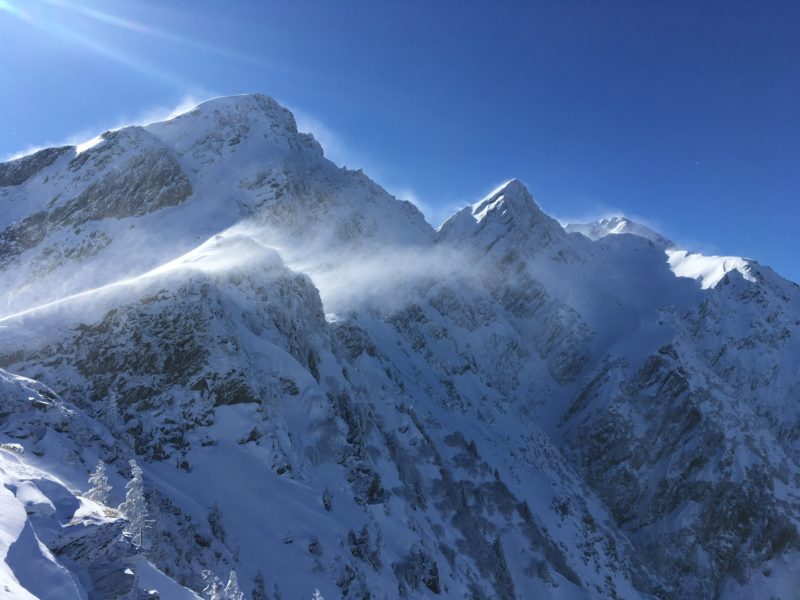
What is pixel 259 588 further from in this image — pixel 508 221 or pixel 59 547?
pixel 508 221

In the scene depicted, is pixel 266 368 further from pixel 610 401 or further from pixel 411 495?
pixel 610 401

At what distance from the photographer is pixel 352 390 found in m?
Answer: 68.9

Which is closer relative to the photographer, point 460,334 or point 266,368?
point 266,368

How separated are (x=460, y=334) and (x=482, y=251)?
46.5 meters

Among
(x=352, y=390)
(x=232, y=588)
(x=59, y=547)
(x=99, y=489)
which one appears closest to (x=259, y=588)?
(x=232, y=588)

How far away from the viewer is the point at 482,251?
18262 cm

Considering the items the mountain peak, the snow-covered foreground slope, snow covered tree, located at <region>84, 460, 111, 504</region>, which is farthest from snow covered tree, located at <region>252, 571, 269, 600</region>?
the mountain peak

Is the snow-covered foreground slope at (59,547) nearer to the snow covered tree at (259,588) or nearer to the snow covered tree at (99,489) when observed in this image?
the snow covered tree at (99,489)

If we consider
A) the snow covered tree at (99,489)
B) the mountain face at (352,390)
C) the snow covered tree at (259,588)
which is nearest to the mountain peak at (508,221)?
the mountain face at (352,390)

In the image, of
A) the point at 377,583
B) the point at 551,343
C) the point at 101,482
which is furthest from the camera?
the point at 551,343

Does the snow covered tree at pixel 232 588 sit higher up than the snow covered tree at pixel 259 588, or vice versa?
the snow covered tree at pixel 232 588

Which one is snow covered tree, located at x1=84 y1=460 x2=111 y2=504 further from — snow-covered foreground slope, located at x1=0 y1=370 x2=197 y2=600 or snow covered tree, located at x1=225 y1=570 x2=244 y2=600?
snow covered tree, located at x1=225 y1=570 x2=244 y2=600

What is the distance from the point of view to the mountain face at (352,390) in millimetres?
35812

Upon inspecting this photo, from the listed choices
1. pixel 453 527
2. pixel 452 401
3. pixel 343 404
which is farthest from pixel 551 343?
pixel 343 404
